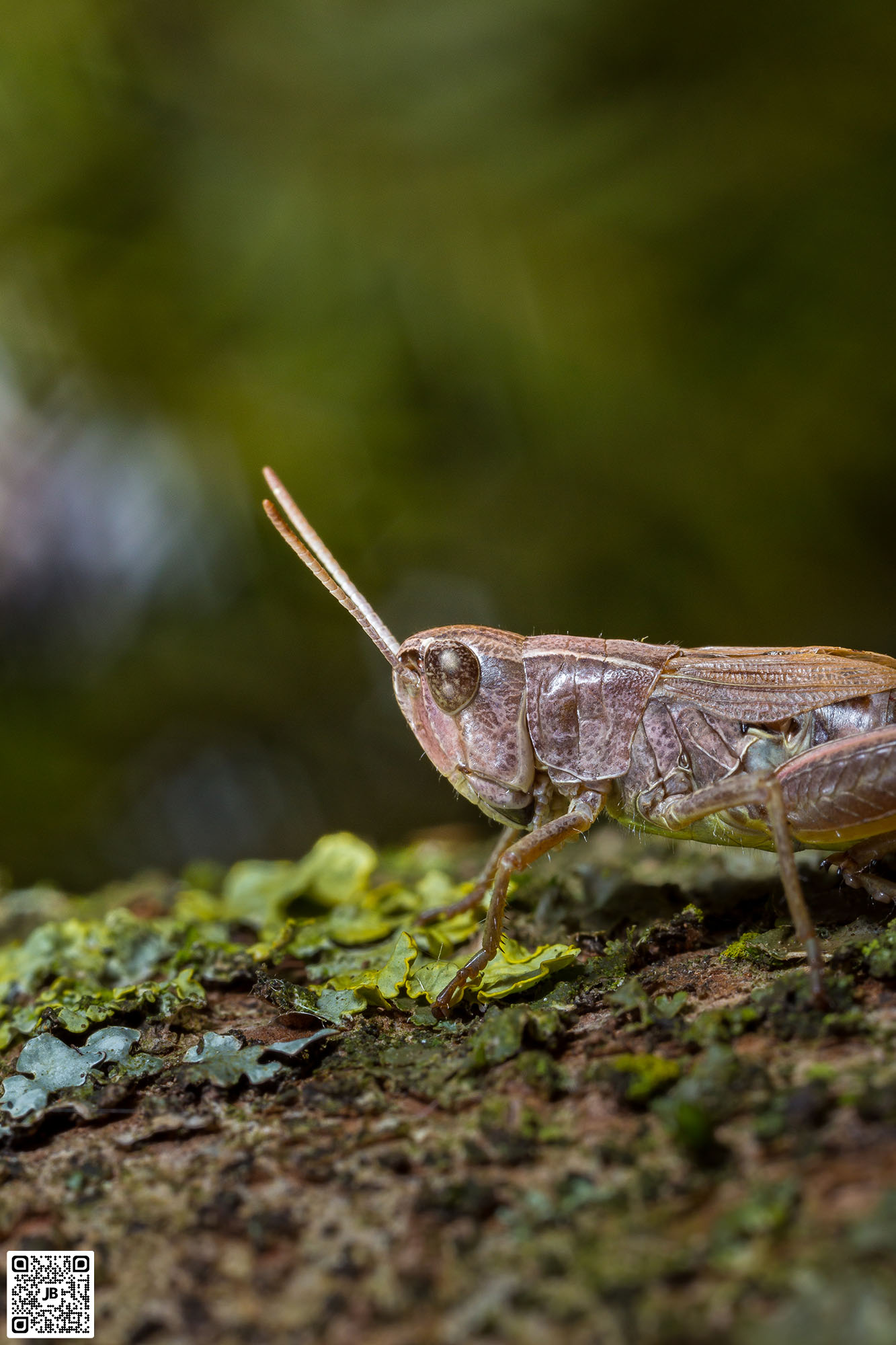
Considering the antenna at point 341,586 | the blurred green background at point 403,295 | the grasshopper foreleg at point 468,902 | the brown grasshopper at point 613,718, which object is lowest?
the grasshopper foreleg at point 468,902

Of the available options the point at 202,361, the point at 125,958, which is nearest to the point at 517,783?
the point at 125,958

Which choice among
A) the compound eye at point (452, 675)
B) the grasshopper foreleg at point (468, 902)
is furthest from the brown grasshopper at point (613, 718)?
the grasshopper foreleg at point (468, 902)

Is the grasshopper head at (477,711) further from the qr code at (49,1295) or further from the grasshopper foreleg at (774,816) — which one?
the qr code at (49,1295)

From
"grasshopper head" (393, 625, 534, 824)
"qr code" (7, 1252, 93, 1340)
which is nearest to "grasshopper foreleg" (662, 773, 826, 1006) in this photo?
"grasshopper head" (393, 625, 534, 824)

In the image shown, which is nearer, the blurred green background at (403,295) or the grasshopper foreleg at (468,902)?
the grasshopper foreleg at (468,902)

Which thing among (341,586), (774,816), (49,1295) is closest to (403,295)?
(341,586)

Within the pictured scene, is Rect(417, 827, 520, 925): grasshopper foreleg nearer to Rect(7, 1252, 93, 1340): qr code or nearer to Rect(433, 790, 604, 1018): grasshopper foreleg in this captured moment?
Rect(433, 790, 604, 1018): grasshopper foreleg

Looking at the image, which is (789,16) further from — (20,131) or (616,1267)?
(616,1267)

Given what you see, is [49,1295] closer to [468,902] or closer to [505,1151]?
[505,1151]
